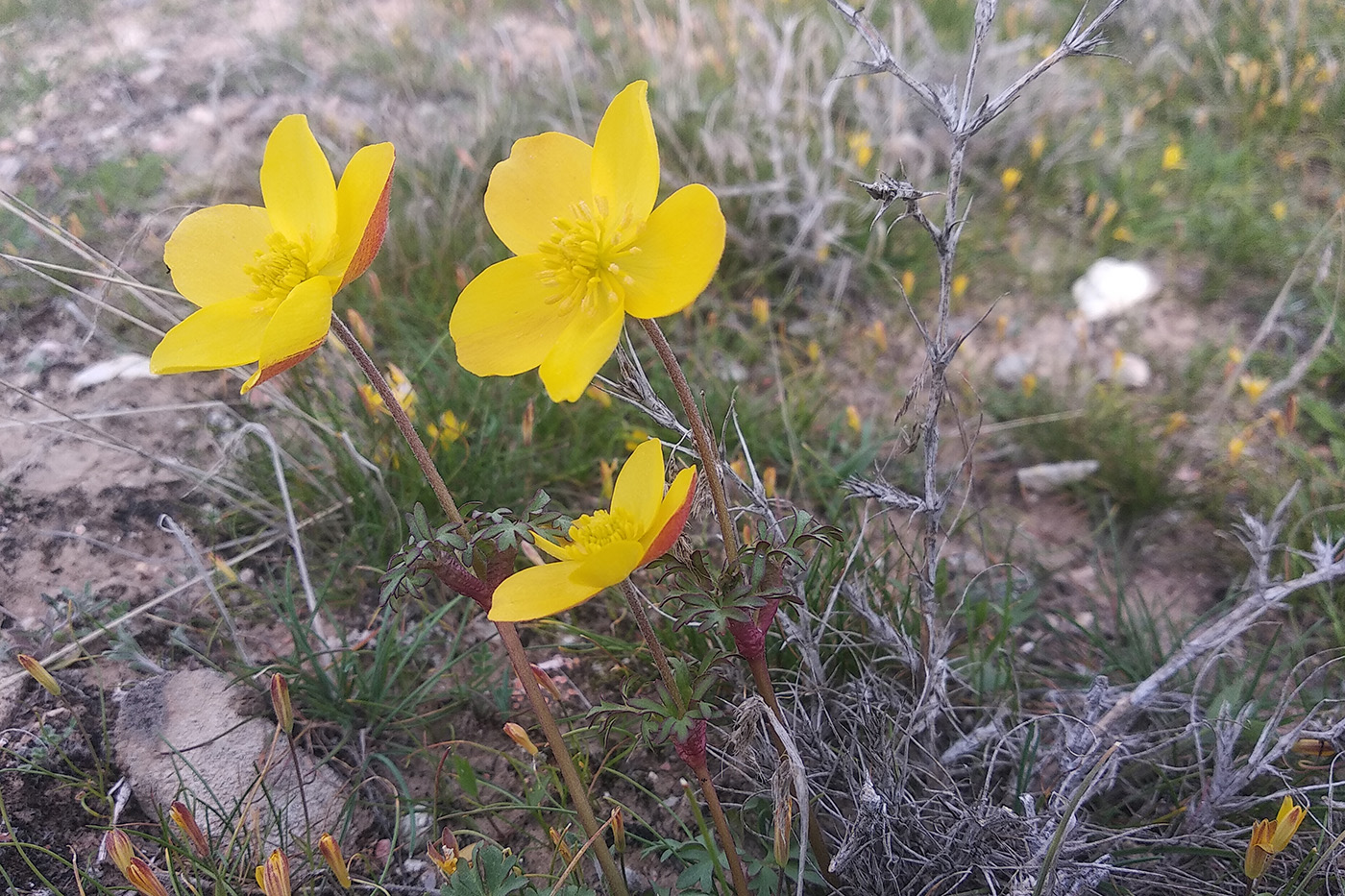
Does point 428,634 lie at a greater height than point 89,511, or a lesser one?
lesser

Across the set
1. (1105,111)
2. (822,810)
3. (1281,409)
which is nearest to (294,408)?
(822,810)

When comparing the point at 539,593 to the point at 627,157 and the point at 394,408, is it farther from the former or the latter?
the point at 627,157

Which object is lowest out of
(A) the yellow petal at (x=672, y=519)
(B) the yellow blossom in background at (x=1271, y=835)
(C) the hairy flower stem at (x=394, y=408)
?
(B) the yellow blossom in background at (x=1271, y=835)

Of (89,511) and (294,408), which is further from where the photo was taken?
(294,408)

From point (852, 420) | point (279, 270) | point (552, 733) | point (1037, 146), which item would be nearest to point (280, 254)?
point (279, 270)

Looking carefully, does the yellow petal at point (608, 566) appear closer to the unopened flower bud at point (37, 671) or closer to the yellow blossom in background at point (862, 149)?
the unopened flower bud at point (37, 671)

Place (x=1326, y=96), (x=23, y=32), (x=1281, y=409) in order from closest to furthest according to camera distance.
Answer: (x=1281, y=409), (x=1326, y=96), (x=23, y=32)

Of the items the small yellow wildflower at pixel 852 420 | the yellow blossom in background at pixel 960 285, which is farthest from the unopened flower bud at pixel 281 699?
the yellow blossom in background at pixel 960 285

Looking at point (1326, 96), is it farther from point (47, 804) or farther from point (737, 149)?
point (47, 804)
